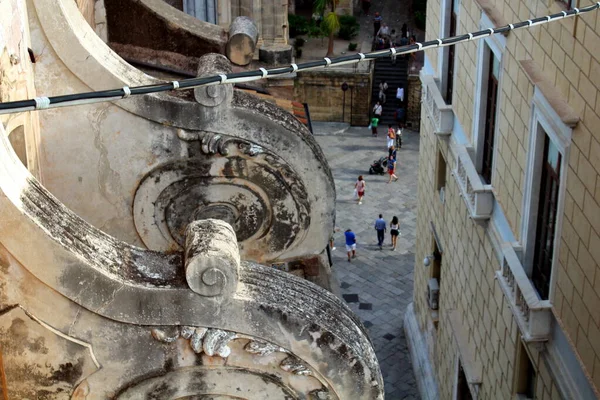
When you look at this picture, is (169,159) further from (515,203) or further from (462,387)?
(462,387)

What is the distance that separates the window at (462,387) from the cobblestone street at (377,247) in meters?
5.60

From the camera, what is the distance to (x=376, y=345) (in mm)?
30719

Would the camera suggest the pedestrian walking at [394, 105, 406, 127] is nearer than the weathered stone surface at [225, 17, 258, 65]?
No

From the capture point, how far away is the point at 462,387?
73.7ft

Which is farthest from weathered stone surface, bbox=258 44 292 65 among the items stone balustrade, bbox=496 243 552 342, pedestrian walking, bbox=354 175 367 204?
pedestrian walking, bbox=354 175 367 204

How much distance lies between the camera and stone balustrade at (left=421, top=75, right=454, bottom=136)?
23172 millimetres

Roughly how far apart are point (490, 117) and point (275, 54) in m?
4.61

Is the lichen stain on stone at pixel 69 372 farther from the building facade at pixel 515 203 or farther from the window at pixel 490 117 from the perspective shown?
the window at pixel 490 117

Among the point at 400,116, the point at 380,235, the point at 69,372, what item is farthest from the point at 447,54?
the point at 400,116

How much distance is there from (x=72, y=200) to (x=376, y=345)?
801 inches

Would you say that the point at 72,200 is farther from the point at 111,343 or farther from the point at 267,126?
the point at 111,343

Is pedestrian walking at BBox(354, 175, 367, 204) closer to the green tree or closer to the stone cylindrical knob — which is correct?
the green tree

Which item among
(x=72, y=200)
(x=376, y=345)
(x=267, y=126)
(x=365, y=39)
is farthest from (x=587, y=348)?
(x=365, y=39)

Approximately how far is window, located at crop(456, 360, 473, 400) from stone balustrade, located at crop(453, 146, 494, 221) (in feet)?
12.3
